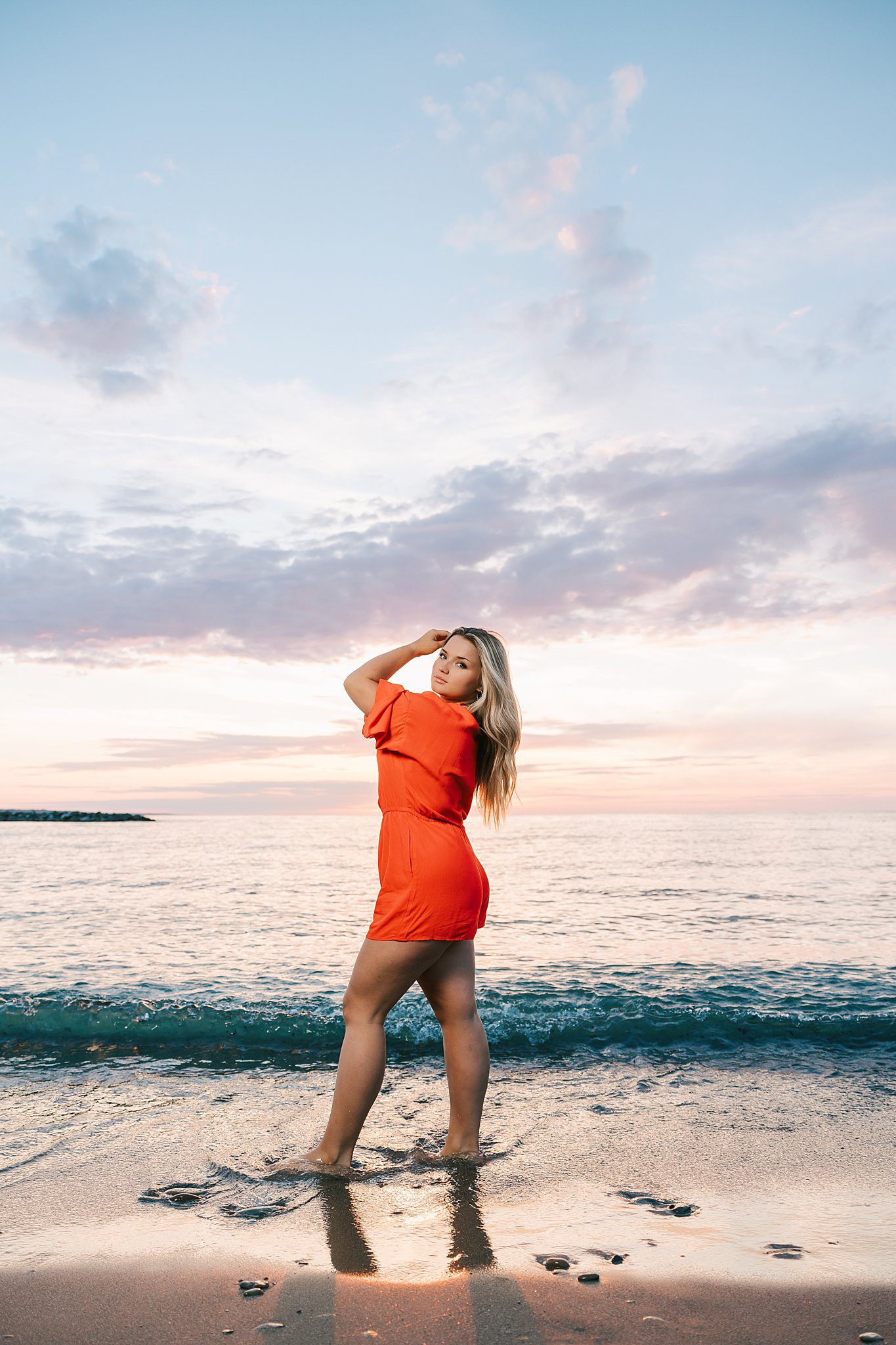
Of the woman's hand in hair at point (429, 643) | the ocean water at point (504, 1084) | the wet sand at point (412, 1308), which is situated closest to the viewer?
the wet sand at point (412, 1308)

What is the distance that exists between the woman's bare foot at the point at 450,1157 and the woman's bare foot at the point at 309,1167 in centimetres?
32

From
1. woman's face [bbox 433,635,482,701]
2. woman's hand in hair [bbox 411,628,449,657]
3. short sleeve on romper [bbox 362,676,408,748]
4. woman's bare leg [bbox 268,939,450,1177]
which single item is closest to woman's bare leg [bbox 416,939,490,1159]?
woman's bare leg [bbox 268,939,450,1177]

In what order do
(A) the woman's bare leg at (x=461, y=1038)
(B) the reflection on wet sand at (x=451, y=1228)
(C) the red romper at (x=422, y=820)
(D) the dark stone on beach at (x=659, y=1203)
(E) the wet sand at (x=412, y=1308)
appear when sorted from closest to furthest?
(E) the wet sand at (x=412, y=1308) < (B) the reflection on wet sand at (x=451, y=1228) < (D) the dark stone on beach at (x=659, y=1203) < (C) the red romper at (x=422, y=820) < (A) the woman's bare leg at (x=461, y=1038)

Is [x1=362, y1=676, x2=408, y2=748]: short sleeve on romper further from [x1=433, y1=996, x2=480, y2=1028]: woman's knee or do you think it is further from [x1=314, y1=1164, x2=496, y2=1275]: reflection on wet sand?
[x1=314, y1=1164, x2=496, y2=1275]: reflection on wet sand

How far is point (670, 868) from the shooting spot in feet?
65.7

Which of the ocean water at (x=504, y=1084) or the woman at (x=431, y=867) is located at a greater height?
the woman at (x=431, y=867)

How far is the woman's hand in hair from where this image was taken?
3.58 metres

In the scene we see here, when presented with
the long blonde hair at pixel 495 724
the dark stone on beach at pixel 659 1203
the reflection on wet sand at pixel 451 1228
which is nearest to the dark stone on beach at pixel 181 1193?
the reflection on wet sand at pixel 451 1228

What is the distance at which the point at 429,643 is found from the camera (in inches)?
141

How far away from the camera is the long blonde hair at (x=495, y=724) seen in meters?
3.48

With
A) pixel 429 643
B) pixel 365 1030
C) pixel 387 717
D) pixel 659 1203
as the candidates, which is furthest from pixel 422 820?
pixel 659 1203

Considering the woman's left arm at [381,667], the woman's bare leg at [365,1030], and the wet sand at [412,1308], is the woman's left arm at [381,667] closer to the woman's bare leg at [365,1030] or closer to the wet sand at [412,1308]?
the woman's bare leg at [365,1030]

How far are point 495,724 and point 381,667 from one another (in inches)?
21.1

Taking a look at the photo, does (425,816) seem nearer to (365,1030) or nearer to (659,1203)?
(365,1030)
